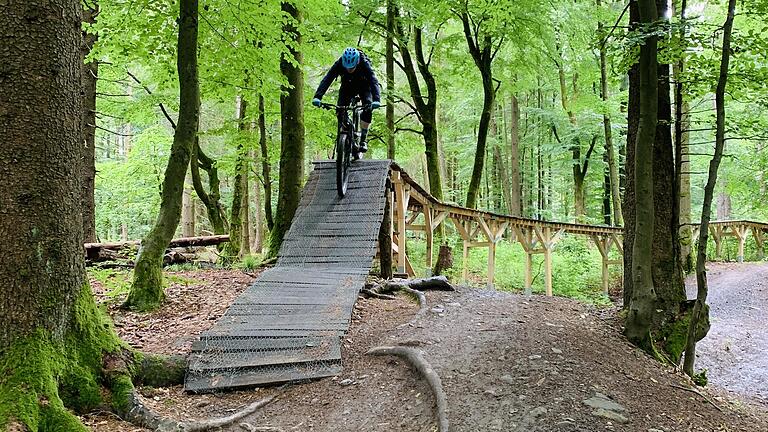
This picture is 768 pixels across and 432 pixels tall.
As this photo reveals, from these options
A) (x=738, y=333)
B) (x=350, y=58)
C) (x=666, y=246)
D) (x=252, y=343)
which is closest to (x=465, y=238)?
(x=738, y=333)

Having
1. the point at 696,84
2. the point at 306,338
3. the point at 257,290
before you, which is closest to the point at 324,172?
the point at 257,290

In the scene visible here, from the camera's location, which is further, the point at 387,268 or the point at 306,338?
the point at 387,268

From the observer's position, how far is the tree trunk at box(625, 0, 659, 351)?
458cm

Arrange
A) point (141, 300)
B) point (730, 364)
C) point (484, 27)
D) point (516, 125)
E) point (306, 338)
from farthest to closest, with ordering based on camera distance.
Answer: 1. point (516, 125)
2. point (484, 27)
3. point (730, 364)
4. point (141, 300)
5. point (306, 338)

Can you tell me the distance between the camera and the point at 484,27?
12.5 metres

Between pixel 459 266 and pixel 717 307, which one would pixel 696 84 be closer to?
pixel 717 307

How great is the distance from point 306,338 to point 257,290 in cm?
119

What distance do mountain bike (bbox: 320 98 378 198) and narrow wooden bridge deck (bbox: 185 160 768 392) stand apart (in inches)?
9.7

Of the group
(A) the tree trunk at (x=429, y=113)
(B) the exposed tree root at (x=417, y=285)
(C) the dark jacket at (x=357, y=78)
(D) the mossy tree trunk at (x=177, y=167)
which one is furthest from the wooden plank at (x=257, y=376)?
(A) the tree trunk at (x=429, y=113)

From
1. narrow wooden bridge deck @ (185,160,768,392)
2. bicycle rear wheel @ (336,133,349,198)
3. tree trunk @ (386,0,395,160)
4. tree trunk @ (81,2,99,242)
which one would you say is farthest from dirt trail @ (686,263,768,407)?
tree trunk @ (81,2,99,242)

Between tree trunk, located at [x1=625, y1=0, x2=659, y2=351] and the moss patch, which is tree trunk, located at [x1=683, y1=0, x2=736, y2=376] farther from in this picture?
the moss patch

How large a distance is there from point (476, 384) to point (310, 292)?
7.65 ft

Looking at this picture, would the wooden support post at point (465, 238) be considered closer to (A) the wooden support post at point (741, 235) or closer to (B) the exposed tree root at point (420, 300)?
(B) the exposed tree root at point (420, 300)

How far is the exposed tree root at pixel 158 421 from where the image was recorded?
3.02 m
